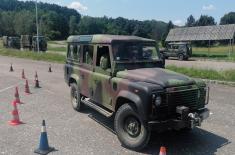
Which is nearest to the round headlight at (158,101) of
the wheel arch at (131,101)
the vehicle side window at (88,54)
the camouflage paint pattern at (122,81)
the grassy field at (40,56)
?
the camouflage paint pattern at (122,81)

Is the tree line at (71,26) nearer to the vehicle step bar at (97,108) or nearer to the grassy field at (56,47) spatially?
the grassy field at (56,47)

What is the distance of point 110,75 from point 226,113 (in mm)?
4173

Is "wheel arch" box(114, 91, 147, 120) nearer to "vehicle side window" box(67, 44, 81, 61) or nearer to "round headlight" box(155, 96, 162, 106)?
"round headlight" box(155, 96, 162, 106)

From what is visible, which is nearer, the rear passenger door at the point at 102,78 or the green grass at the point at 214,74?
the rear passenger door at the point at 102,78

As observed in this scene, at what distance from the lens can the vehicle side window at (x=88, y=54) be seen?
8.34 m

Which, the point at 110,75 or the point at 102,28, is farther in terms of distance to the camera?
the point at 102,28

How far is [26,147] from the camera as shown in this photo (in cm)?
650

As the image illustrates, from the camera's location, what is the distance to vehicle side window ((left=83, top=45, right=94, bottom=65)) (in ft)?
27.4

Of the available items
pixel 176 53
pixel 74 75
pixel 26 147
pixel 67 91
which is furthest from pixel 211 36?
pixel 26 147

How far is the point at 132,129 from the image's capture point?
6.42m

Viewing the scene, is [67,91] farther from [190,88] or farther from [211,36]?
[211,36]

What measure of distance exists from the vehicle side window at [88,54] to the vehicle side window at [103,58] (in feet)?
1.32

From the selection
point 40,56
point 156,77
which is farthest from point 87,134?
point 40,56

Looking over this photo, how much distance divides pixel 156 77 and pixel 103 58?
153 centimetres
